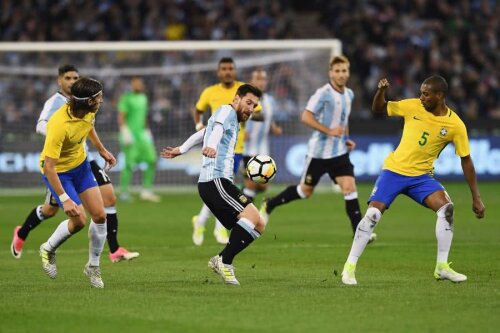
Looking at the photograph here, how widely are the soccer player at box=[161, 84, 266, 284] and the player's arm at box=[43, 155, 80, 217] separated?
44.5 inches

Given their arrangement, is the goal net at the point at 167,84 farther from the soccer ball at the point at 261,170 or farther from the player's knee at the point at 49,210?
the soccer ball at the point at 261,170

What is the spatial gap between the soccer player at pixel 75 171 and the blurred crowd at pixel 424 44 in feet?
60.4

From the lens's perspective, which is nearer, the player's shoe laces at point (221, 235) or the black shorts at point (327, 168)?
the black shorts at point (327, 168)

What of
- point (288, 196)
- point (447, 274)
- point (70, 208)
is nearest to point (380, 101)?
point (447, 274)

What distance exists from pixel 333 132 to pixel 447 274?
4.03 meters

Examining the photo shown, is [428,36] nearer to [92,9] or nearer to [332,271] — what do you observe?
[92,9]

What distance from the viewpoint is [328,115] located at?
14469 millimetres

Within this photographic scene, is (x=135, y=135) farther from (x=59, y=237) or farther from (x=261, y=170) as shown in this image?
(x=261, y=170)

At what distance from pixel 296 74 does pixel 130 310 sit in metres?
16.1

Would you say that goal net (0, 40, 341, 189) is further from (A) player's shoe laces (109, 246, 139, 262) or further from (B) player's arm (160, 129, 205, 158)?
(B) player's arm (160, 129, 205, 158)

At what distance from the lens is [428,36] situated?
30406 mm

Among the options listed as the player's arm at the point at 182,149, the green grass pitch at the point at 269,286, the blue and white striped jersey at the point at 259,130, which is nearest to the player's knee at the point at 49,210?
the green grass pitch at the point at 269,286

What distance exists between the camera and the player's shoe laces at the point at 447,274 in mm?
10258

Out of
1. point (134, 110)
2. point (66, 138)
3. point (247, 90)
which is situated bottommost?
point (134, 110)
